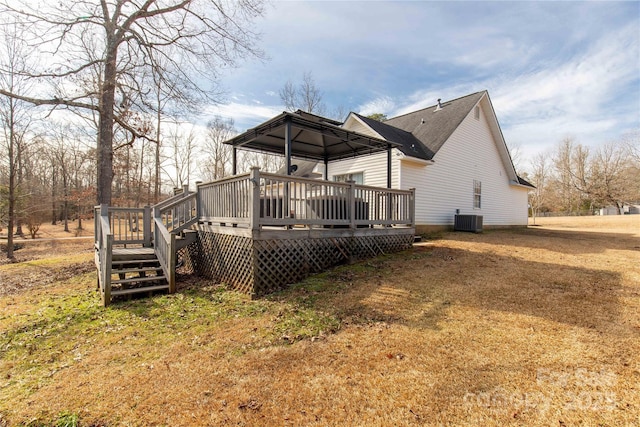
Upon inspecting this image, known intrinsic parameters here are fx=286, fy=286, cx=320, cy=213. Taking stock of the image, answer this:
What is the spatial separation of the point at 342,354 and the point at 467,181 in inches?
543

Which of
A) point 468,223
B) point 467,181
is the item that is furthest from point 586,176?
point 468,223

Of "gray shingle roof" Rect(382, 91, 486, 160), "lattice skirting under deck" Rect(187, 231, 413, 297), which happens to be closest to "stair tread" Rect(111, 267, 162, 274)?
"lattice skirting under deck" Rect(187, 231, 413, 297)

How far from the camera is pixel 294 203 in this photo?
6262 mm

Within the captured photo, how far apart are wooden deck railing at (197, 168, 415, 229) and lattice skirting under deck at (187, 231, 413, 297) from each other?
0.38m

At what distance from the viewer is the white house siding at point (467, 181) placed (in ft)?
41.7

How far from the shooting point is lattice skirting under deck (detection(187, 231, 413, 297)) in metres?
5.49

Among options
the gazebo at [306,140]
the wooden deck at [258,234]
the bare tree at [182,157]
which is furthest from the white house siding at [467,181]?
the bare tree at [182,157]

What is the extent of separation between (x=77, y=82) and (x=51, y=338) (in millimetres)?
9768

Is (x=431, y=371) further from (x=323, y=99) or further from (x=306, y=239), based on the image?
(x=323, y=99)

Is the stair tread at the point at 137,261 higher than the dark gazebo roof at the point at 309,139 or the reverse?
the reverse

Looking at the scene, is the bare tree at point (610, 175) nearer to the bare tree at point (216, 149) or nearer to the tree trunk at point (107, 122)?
the bare tree at point (216, 149)

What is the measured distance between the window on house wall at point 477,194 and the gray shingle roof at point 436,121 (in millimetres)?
3484

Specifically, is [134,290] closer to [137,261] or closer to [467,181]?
[137,261]

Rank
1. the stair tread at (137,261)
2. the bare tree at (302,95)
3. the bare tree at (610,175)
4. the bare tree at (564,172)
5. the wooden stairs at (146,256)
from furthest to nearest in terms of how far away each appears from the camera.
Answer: the bare tree at (564,172) < the bare tree at (610,175) < the bare tree at (302,95) < the stair tread at (137,261) < the wooden stairs at (146,256)
